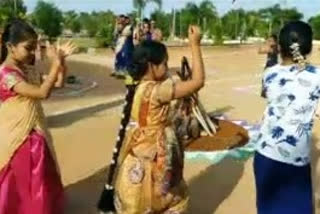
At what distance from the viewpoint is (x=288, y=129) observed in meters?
4.04

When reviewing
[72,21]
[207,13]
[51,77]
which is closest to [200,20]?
[207,13]

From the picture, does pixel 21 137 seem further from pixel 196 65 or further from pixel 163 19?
pixel 163 19

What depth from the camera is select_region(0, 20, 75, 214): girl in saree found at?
4613 millimetres

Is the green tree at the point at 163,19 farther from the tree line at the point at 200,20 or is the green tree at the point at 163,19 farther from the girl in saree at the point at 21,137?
the girl in saree at the point at 21,137

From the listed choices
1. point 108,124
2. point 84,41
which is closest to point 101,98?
point 108,124

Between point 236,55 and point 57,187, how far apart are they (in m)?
Result: 21.6

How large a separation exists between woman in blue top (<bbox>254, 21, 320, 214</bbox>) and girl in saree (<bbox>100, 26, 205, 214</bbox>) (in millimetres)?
602

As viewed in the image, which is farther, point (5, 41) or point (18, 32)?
point (5, 41)

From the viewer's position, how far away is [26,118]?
4.78 m

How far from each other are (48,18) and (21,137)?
2409 cm

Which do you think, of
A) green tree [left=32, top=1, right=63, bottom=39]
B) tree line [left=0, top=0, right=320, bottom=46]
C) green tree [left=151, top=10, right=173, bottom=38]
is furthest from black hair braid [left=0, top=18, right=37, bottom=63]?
green tree [left=151, top=10, right=173, bottom=38]

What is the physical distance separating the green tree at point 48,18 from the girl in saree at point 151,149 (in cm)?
2277

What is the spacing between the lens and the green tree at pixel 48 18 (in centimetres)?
2770

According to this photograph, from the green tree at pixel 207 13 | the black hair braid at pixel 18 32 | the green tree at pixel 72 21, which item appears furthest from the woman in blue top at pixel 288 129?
the green tree at pixel 207 13
